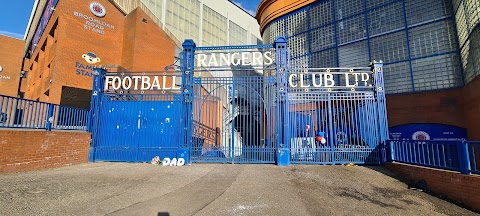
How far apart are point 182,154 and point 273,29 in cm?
1509

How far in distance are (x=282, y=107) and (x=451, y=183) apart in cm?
525

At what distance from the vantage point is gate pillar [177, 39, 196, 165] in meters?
9.05

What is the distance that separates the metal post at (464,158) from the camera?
4.75m

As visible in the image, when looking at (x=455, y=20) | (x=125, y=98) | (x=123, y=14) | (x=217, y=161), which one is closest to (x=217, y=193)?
(x=217, y=161)

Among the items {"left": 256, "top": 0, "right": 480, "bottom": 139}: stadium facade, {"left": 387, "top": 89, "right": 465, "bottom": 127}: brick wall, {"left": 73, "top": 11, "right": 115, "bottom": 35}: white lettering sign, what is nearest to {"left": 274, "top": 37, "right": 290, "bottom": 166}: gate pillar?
{"left": 256, "top": 0, "right": 480, "bottom": 139}: stadium facade

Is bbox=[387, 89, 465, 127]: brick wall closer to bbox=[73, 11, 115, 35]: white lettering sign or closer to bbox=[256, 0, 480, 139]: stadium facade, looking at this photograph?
bbox=[256, 0, 480, 139]: stadium facade

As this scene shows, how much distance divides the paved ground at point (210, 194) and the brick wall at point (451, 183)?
0.88 ft

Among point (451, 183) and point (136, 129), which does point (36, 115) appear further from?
point (451, 183)

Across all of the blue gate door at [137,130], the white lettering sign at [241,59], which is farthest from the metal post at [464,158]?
the blue gate door at [137,130]

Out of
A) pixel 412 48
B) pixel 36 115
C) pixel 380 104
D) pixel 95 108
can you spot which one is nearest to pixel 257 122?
pixel 380 104

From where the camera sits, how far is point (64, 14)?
16.4 m

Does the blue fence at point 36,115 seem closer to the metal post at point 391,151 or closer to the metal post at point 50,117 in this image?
the metal post at point 50,117

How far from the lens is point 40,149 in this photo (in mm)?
7355

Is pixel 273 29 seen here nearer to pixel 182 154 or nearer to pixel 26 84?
pixel 182 154
